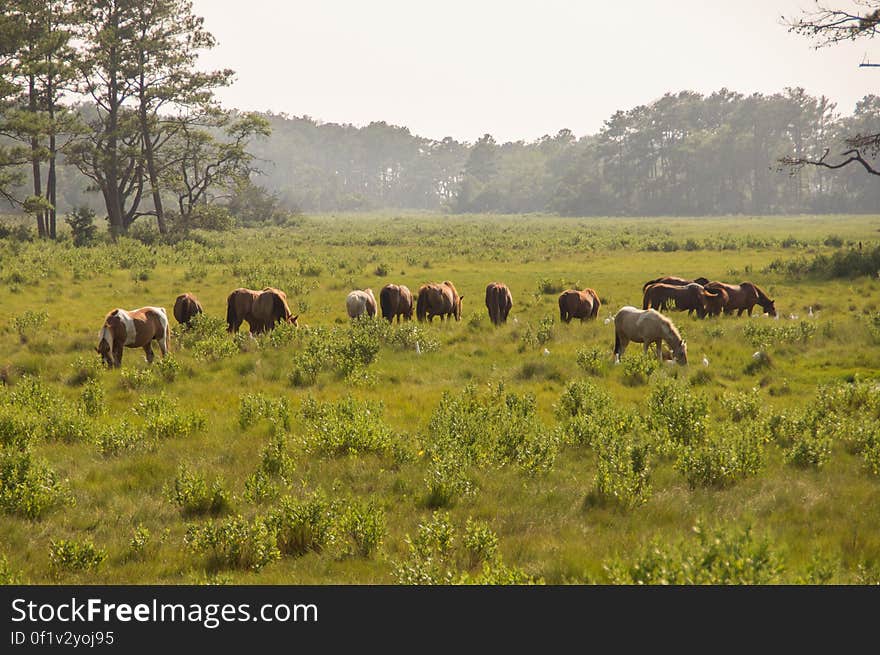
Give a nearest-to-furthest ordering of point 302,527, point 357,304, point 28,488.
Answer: point 302,527 < point 28,488 < point 357,304

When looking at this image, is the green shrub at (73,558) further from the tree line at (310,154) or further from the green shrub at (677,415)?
the tree line at (310,154)

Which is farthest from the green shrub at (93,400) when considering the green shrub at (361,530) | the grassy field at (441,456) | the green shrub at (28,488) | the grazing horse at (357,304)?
the grazing horse at (357,304)

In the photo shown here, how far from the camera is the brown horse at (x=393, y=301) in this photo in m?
19.9

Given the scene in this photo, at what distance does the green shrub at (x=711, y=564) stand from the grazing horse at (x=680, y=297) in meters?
16.9

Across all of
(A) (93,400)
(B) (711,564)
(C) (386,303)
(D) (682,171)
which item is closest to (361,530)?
(B) (711,564)

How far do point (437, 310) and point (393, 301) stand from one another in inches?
56.0

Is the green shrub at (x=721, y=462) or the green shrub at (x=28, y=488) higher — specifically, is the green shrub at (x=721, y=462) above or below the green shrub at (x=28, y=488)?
above

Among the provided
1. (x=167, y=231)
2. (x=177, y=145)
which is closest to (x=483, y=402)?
(x=167, y=231)

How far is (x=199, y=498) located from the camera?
731cm

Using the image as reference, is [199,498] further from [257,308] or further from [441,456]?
[257,308]

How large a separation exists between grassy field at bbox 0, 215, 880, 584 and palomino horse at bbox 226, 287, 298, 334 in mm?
1180

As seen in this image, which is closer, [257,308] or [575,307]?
[257,308]

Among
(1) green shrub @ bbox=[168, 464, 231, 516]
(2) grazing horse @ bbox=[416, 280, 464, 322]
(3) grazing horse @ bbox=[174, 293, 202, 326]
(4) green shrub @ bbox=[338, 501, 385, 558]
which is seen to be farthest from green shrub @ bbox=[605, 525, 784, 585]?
(3) grazing horse @ bbox=[174, 293, 202, 326]

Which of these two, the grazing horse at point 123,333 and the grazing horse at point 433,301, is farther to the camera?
the grazing horse at point 433,301
